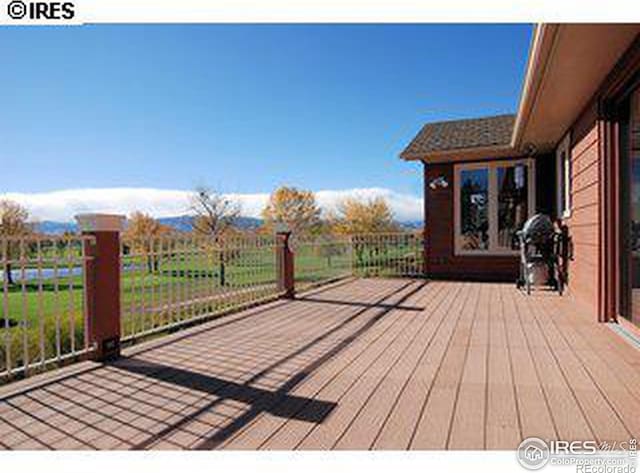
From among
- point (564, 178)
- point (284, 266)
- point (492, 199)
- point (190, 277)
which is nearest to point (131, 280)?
point (190, 277)

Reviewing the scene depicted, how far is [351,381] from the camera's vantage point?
9.39ft

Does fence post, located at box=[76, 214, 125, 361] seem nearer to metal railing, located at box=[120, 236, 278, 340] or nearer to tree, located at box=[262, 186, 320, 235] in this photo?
metal railing, located at box=[120, 236, 278, 340]

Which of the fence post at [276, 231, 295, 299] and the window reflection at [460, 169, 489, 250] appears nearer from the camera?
the fence post at [276, 231, 295, 299]

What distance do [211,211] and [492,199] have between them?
2522cm

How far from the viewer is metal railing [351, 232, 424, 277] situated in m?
9.96

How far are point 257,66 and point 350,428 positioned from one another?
888cm

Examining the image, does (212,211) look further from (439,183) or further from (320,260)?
(439,183)

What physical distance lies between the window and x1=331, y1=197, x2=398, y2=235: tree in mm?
26454

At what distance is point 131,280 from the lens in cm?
390
